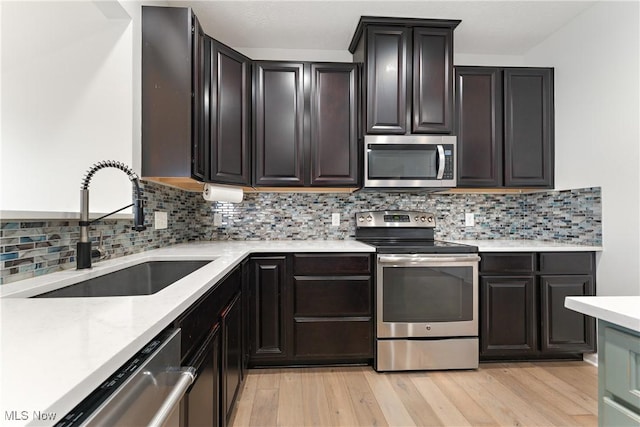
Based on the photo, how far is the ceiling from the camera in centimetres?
220

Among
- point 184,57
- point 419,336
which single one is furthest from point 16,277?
point 419,336

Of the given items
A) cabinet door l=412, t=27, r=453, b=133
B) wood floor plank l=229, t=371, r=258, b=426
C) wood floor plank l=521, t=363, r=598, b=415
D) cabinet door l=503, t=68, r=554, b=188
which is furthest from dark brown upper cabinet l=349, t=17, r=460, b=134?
wood floor plank l=229, t=371, r=258, b=426

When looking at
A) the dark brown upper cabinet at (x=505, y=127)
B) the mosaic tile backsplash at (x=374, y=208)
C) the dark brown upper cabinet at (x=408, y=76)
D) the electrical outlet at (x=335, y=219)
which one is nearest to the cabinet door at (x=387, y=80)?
the dark brown upper cabinet at (x=408, y=76)

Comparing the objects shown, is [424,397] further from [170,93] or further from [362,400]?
[170,93]

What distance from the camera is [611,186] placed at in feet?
7.01

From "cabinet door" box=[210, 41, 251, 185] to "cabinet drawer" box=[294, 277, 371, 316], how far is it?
0.91 meters

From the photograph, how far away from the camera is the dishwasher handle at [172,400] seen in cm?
64

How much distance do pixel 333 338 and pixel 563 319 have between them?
1.66m

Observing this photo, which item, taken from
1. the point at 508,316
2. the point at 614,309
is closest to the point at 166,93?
the point at 614,309

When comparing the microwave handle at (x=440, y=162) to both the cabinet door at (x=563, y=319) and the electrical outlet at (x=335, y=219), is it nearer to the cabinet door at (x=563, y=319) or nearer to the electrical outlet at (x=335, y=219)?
the electrical outlet at (x=335, y=219)

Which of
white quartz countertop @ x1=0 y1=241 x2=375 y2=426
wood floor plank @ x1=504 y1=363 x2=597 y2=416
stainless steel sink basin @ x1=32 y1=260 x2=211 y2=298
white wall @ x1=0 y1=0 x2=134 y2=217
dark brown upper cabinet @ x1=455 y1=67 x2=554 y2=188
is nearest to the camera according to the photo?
white quartz countertop @ x1=0 y1=241 x2=375 y2=426

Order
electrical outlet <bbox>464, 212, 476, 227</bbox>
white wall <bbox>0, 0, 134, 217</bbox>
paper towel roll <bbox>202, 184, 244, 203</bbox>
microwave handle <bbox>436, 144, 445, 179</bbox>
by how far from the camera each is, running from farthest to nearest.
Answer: electrical outlet <bbox>464, 212, 476, 227</bbox>, microwave handle <bbox>436, 144, 445, 179</bbox>, paper towel roll <bbox>202, 184, 244, 203</bbox>, white wall <bbox>0, 0, 134, 217</bbox>

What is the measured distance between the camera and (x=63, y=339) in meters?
0.58

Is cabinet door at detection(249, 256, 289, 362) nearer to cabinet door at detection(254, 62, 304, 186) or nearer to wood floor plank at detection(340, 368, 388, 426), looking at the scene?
wood floor plank at detection(340, 368, 388, 426)
